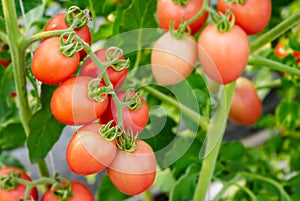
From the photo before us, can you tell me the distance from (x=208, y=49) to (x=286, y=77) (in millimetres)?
491

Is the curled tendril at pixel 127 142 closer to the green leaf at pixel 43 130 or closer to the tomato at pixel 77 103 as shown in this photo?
the tomato at pixel 77 103

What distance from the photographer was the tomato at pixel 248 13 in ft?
2.16

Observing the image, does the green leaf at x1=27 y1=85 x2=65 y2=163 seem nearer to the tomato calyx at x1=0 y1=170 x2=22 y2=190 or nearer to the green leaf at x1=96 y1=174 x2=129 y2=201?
the tomato calyx at x1=0 y1=170 x2=22 y2=190

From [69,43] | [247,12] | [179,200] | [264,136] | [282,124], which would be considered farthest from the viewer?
[264,136]

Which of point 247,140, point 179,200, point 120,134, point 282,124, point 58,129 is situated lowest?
point 247,140

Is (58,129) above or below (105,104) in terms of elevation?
below

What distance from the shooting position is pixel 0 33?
2.25ft

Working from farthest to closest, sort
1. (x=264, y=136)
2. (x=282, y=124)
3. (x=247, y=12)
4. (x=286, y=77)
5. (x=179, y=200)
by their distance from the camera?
(x=264, y=136), (x=282, y=124), (x=286, y=77), (x=179, y=200), (x=247, y=12)

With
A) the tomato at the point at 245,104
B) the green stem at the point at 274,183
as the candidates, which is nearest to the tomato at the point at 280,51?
the tomato at the point at 245,104

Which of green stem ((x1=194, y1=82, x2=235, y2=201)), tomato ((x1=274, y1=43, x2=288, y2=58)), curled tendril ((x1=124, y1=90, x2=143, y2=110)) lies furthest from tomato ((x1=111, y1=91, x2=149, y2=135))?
tomato ((x1=274, y1=43, x2=288, y2=58))

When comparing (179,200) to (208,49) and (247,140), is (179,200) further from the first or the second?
(247,140)

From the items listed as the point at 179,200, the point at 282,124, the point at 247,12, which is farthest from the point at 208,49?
the point at 282,124

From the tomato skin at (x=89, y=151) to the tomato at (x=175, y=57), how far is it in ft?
0.41

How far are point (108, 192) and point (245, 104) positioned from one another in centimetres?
34
